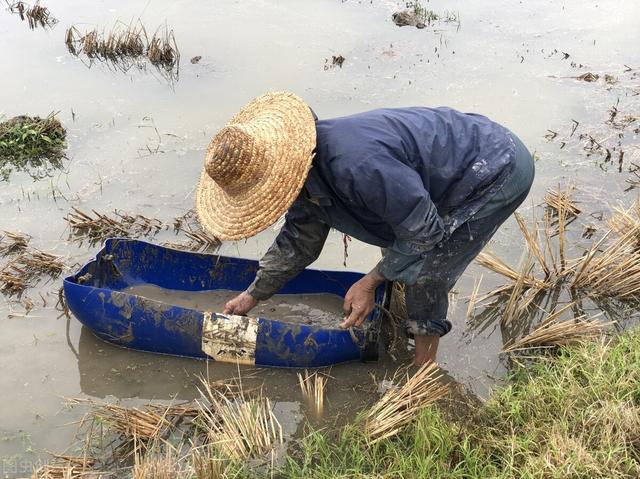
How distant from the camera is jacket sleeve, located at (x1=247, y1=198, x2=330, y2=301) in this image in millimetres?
3490

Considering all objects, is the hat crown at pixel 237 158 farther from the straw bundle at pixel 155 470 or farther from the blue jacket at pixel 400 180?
the straw bundle at pixel 155 470

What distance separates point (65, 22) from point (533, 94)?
6.22m

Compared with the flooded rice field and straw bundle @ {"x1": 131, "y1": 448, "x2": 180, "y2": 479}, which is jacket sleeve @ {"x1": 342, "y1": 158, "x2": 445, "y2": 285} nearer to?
the flooded rice field

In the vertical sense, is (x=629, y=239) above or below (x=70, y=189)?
above

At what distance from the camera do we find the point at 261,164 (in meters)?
2.81

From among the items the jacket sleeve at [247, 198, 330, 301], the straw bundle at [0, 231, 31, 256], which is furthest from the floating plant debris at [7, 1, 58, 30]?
the jacket sleeve at [247, 198, 330, 301]

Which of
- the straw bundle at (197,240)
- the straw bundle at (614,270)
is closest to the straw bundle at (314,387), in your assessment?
the straw bundle at (197,240)

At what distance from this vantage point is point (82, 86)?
7.45 metres

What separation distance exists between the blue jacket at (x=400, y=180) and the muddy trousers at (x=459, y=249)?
7cm

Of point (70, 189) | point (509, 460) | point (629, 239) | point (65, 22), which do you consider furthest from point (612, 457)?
point (65, 22)

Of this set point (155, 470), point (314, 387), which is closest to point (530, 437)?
point (314, 387)

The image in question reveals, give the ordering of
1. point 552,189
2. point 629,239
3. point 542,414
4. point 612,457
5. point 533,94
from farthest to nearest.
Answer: point 533,94, point 552,189, point 629,239, point 542,414, point 612,457

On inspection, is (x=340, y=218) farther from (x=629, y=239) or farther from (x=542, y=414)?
(x=629, y=239)

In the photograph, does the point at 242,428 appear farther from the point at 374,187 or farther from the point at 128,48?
the point at 128,48
